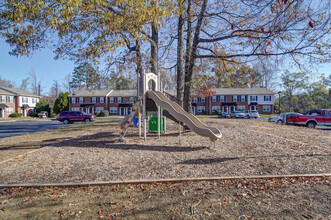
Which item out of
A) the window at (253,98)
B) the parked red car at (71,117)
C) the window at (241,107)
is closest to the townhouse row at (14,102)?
the parked red car at (71,117)

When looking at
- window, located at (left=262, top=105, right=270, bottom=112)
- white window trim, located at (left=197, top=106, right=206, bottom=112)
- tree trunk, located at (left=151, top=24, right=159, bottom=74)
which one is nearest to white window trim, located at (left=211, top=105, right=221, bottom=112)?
white window trim, located at (left=197, top=106, right=206, bottom=112)

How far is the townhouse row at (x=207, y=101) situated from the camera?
173 feet

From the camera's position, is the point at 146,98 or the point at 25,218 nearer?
the point at 25,218

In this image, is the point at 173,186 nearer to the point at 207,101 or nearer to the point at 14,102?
the point at 207,101

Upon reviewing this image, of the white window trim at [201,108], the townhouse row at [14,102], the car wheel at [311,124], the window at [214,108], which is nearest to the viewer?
the car wheel at [311,124]

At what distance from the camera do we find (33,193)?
173 inches

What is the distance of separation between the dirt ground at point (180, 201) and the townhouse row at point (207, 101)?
158ft

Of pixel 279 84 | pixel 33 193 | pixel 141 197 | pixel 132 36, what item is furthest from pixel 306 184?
pixel 279 84

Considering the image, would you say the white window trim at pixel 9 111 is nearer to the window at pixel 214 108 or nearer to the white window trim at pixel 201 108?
the white window trim at pixel 201 108

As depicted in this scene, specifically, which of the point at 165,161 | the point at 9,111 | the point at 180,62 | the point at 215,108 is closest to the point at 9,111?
the point at 9,111

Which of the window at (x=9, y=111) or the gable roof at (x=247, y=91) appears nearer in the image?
the window at (x=9, y=111)

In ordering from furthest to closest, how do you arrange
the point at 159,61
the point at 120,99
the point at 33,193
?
the point at 120,99 < the point at 159,61 < the point at 33,193

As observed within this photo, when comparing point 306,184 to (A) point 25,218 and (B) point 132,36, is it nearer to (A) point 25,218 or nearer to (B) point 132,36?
(A) point 25,218

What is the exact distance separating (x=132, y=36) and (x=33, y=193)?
7.39 m
